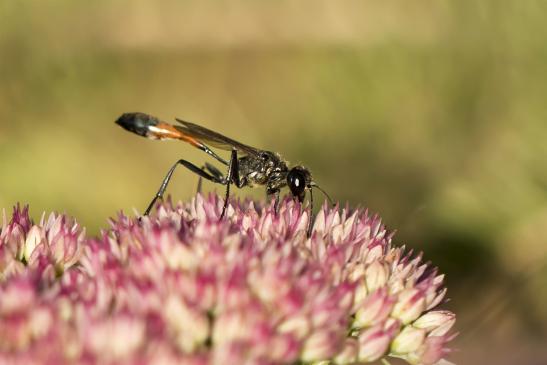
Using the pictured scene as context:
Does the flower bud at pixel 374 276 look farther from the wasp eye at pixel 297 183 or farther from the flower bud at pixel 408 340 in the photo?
the wasp eye at pixel 297 183

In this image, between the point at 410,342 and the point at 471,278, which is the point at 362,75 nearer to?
the point at 471,278

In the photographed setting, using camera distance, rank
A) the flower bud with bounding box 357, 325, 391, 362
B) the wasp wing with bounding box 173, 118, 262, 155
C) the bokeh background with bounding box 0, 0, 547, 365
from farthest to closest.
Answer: the bokeh background with bounding box 0, 0, 547, 365, the wasp wing with bounding box 173, 118, 262, 155, the flower bud with bounding box 357, 325, 391, 362

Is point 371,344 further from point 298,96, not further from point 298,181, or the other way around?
point 298,96

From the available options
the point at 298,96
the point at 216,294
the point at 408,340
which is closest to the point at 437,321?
the point at 408,340

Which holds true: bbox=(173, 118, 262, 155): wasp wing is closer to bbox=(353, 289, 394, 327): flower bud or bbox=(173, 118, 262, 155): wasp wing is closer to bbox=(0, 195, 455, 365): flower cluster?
bbox=(0, 195, 455, 365): flower cluster

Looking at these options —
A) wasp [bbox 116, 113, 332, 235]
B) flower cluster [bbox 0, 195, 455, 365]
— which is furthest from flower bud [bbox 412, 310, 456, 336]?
wasp [bbox 116, 113, 332, 235]

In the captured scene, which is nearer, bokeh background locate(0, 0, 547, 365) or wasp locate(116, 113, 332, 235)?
wasp locate(116, 113, 332, 235)

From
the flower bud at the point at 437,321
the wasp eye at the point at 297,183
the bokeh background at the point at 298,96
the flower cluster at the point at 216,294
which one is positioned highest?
the bokeh background at the point at 298,96

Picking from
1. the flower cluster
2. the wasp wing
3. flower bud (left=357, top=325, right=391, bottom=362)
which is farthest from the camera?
the wasp wing

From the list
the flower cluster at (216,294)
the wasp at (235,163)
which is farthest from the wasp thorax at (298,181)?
the flower cluster at (216,294)
